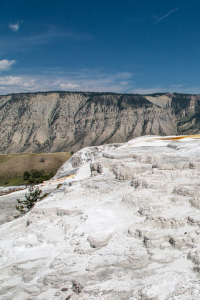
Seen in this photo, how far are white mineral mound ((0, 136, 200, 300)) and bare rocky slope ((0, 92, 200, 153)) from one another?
105 m

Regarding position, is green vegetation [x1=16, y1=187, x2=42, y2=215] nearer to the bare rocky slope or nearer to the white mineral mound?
the white mineral mound

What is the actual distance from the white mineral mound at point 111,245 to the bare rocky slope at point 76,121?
345 feet

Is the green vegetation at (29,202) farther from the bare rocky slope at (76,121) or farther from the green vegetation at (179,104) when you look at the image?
the green vegetation at (179,104)

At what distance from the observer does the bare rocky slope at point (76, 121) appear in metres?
118

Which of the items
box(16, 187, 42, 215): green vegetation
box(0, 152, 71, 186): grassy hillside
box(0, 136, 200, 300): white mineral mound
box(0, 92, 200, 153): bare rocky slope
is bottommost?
box(0, 152, 71, 186): grassy hillside

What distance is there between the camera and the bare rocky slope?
118 meters

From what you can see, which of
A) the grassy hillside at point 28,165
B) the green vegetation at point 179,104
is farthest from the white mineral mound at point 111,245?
the green vegetation at point 179,104

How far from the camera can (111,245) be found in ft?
15.6

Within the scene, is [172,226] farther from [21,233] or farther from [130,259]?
[21,233]

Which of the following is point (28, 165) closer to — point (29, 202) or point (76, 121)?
point (29, 202)

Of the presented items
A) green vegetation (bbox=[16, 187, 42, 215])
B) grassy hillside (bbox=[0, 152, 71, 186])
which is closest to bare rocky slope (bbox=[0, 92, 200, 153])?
grassy hillside (bbox=[0, 152, 71, 186])

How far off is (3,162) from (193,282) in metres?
53.3

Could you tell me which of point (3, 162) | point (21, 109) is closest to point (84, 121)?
point (21, 109)

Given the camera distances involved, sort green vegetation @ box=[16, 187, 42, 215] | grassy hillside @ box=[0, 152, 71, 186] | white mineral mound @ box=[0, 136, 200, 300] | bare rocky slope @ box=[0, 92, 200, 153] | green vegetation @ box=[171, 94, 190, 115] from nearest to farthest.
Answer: white mineral mound @ box=[0, 136, 200, 300]
green vegetation @ box=[16, 187, 42, 215]
grassy hillside @ box=[0, 152, 71, 186]
bare rocky slope @ box=[0, 92, 200, 153]
green vegetation @ box=[171, 94, 190, 115]
